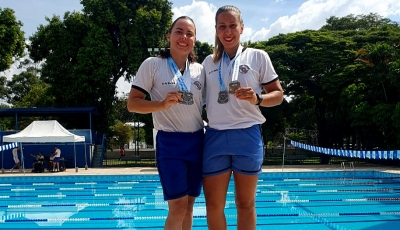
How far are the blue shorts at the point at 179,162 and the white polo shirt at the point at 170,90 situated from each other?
71 millimetres

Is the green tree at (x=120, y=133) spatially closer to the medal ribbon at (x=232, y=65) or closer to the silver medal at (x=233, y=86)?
the medal ribbon at (x=232, y=65)

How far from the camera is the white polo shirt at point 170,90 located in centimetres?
298

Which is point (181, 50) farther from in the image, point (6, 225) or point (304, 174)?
point (304, 174)

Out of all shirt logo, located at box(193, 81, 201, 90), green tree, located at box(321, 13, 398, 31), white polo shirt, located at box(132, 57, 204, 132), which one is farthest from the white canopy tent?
green tree, located at box(321, 13, 398, 31)

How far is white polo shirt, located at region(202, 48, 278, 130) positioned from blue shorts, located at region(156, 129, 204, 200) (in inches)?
8.5

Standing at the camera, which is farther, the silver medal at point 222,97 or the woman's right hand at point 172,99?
the silver medal at point 222,97

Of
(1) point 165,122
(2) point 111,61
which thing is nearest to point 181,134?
(1) point 165,122

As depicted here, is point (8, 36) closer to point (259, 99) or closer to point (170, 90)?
point (170, 90)

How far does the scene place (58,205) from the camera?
32.0 ft

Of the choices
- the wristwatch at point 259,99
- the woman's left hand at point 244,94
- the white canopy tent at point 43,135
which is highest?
the woman's left hand at point 244,94

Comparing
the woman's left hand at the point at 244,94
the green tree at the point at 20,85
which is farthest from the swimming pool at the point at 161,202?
the green tree at the point at 20,85

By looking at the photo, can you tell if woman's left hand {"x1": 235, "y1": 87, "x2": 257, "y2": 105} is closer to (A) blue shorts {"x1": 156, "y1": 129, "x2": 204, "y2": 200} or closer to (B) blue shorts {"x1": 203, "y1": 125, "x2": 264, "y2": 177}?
(B) blue shorts {"x1": 203, "y1": 125, "x2": 264, "y2": 177}

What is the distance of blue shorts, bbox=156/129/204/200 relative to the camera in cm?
286

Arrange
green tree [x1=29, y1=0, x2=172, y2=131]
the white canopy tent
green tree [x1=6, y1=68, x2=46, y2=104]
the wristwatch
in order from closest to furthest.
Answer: the wristwatch < the white canopy tent < green tree [x1=29, y1=0, x2=172, y2=131] < green tree [x1=6, y1=68, x2=46, y2=104]
